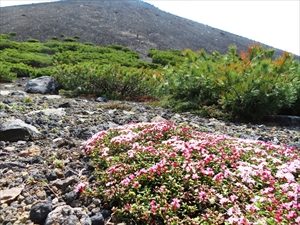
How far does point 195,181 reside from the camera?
10.8 feet

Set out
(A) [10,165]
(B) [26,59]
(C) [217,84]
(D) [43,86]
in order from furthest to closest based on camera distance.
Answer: (B) [26,59]
(D) [43,86]
(C) [217,84]
(A) [10,165]

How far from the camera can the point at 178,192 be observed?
124 inches

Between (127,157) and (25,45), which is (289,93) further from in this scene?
(25,45)

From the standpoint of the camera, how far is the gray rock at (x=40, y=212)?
9.56 ft

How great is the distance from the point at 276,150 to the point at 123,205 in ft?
8.55

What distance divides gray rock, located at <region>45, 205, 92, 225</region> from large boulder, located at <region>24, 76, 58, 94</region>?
10533mm

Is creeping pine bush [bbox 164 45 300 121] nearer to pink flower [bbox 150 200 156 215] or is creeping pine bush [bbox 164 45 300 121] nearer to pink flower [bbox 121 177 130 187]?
pink flower [bbox 121 177 130 187]

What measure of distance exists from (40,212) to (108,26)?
46.9m

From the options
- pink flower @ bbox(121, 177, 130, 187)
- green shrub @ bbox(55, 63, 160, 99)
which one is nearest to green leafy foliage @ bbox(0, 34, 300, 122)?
green shrub @ bbox(55, 63, 160, 99)

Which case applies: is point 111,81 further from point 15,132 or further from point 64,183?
point 64,183

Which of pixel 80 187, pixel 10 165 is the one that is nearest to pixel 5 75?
pixel 10 165

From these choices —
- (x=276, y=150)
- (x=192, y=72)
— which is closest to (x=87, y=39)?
(x=192, y=72)

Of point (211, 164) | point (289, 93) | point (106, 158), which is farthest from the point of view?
point (289, 93)

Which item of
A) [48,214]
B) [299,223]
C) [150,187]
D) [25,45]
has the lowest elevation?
[25,45]
